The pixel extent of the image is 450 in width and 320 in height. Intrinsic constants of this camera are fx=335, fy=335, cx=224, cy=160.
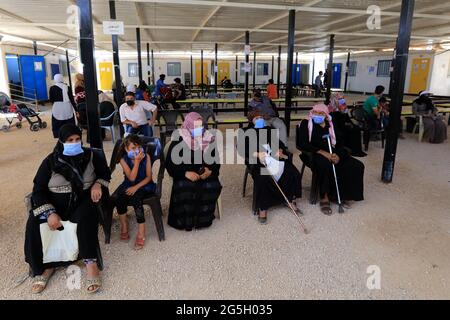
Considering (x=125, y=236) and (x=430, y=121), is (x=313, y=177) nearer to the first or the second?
(x=125, y=236)

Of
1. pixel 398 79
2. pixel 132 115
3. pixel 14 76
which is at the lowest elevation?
pixel 132 115

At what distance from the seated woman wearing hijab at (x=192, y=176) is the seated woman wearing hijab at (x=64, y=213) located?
733 millimetres

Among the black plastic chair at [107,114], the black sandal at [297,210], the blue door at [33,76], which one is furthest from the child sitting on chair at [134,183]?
the blue door at [33,76]

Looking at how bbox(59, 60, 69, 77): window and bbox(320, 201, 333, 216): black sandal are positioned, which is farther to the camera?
bbox(59, 60, 69, 77): window

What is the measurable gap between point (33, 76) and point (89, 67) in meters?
13.2

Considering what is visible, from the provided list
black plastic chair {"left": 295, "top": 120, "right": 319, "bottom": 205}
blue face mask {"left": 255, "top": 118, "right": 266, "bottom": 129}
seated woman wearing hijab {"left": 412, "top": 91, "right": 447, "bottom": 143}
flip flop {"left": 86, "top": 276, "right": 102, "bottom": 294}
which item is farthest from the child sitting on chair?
seated woman wearing hijab {"left": 412, "top": 91, "right": 447, "bottom": 143}

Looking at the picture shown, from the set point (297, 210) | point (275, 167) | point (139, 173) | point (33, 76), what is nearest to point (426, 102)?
point (297, 210)

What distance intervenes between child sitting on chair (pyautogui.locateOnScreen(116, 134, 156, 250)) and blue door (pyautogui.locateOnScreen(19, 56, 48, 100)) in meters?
13.5

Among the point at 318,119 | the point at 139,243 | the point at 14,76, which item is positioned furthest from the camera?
the point at 14,76

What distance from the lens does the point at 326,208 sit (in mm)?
3615

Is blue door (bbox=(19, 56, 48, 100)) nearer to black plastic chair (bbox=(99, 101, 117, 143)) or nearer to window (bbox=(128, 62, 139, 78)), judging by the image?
window (bbox=(128, 62, 139, 78))

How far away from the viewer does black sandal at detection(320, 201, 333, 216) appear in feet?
11.7

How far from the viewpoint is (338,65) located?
24.3 metres

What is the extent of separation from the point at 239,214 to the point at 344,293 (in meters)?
1.46
